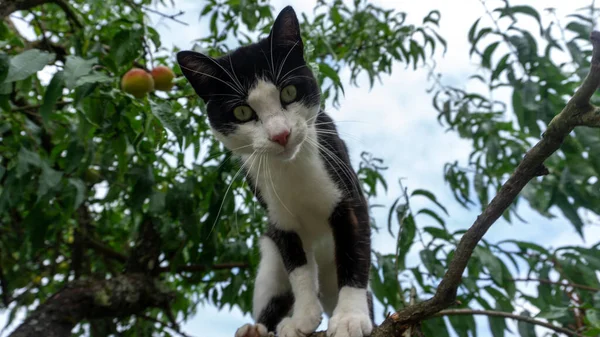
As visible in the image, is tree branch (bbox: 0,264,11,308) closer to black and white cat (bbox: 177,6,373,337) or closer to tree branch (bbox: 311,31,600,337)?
black and white cat (bbox: 177,6,373,337)

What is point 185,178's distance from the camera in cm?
249

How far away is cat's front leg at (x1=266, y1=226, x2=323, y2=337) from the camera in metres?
1.71

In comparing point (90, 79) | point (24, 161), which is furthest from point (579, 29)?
point (24, 161)

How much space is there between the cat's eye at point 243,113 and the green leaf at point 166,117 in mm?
206

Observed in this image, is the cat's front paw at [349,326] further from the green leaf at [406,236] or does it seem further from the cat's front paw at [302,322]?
the green leaf at [406,236]

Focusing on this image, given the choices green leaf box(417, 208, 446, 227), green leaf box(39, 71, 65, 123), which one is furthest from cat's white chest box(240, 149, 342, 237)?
green leaf box(39, 71, 65, 123)

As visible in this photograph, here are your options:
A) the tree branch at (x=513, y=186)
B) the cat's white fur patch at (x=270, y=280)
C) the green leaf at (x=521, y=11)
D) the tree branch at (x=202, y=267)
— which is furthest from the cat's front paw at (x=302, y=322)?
the green leaf at (x=521, y=11)

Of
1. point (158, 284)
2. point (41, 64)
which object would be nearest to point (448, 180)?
point (158, 284)

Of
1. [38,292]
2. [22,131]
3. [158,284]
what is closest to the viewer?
[22,131]

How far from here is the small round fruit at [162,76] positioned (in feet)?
7.26

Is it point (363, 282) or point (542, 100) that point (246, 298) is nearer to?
point (363, 282)

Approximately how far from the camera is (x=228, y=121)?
1786mm

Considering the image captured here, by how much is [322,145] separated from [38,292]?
2.42 metres

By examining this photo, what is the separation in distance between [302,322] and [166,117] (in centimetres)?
81
